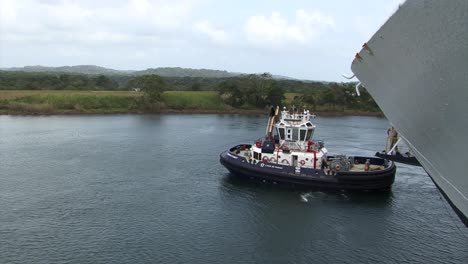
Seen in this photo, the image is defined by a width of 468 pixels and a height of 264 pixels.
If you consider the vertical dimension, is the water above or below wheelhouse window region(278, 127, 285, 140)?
below

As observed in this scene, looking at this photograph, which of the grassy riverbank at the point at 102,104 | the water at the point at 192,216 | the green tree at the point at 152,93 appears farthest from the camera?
the green tree at the point at 152,93

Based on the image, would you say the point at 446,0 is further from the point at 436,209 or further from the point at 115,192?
the point at 115,192

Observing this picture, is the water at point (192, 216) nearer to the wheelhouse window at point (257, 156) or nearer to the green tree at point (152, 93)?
the wheelhouse window at point (257, 156)

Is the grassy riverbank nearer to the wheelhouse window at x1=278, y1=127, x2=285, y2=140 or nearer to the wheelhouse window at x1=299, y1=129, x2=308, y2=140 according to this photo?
the wheelhouse window at x1=278, y1=127, x2=285, y2=140

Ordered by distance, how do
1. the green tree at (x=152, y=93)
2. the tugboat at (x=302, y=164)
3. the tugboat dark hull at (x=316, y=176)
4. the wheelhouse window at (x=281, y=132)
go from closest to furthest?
the tugboat dark hull at (x=316, y=176) → the tugboat at (x=302, y=164) → the wheelhouse window at (x=281, y=132) → the green tree at (x=152, y=93)

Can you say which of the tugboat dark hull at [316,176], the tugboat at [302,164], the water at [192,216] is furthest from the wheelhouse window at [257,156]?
the water at [192,216]

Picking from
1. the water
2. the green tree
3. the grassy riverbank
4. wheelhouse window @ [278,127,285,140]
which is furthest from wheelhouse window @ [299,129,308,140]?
the green tree

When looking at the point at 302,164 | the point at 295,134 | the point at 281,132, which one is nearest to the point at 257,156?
Answer: the point at 281,132

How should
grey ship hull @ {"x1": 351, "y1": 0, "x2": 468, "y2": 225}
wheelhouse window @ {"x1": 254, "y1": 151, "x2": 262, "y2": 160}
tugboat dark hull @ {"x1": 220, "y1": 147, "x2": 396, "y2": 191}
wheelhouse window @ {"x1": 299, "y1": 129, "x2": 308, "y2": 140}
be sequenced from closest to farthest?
grey ship hull @ {"x1": 351, "y1": 0, "x2": 468, "y2": 225} < tugboat dark hull @ {"x1": 220, "y1": 147, "x2": 396, "y2": 191} < wheelhouse window @ {"x1": 299, "y1": 129, "x2": 308, "y2": 140} < wheelhouse window @ {"x1": 254, "y1": 151, "x2": 262, "y2": 160}
